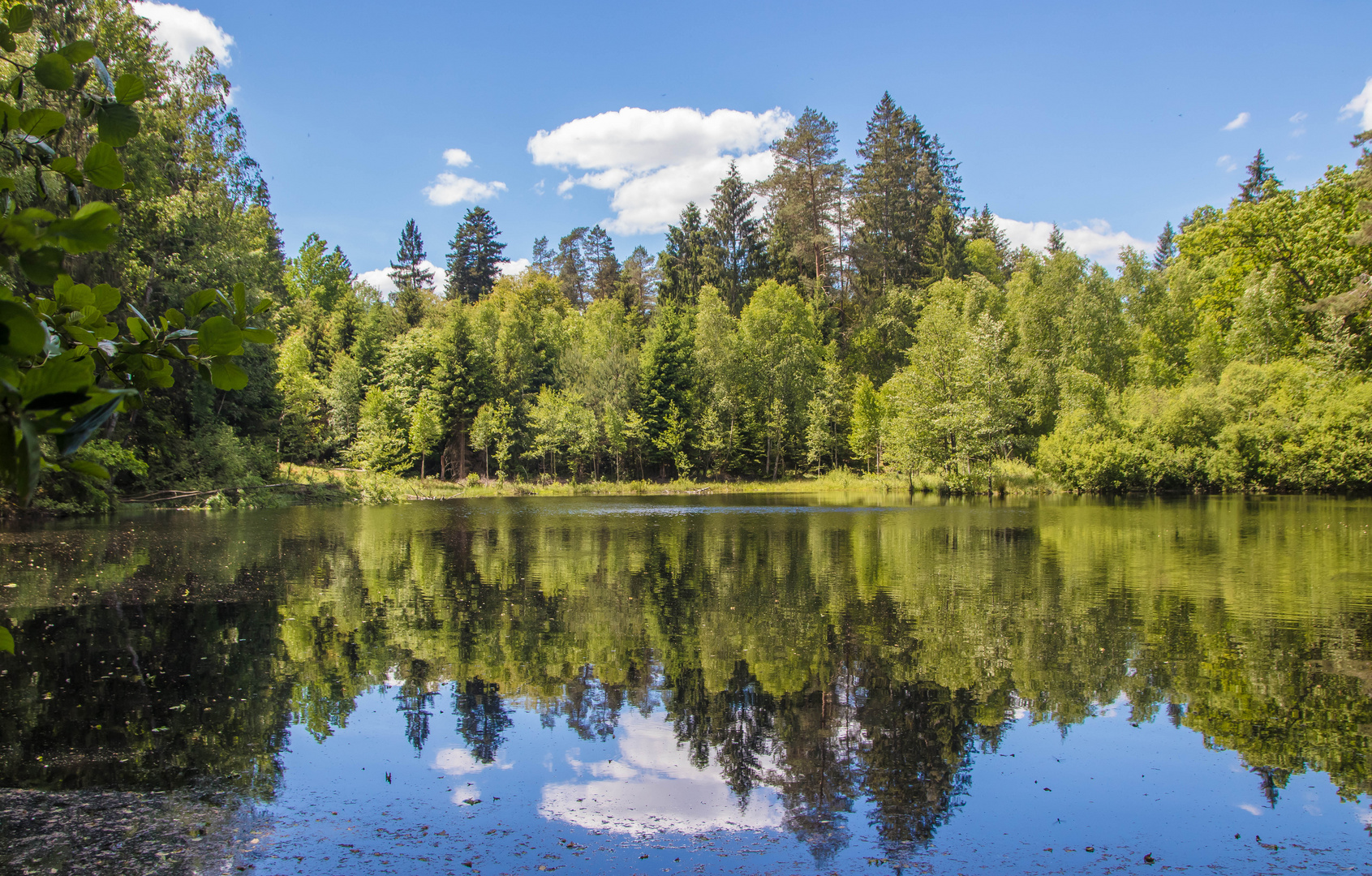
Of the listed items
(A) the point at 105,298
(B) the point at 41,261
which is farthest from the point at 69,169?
(B) the point at 41,261

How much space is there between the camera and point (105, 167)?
1.76m

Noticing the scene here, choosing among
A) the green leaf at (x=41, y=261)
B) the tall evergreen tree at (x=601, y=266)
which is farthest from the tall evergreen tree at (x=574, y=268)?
the green leaf at (x=41, y=261)

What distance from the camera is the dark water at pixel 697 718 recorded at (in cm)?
475

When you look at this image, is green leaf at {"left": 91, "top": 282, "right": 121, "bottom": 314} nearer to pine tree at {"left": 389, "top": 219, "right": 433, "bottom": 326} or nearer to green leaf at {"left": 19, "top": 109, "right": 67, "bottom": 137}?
green leaf at {"left": 19, "top": 109, "right": 67, "bottom": 137}

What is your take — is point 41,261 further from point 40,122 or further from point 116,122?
point 40,122

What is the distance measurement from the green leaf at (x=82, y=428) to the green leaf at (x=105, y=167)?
0.54 metres

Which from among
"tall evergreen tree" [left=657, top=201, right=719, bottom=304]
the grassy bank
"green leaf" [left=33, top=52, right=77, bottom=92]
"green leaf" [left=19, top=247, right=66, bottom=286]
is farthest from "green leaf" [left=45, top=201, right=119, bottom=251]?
"tall evergreen tree" [left=657, top=201, right=719, bottom=304]

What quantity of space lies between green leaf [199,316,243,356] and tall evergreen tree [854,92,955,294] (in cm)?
6707

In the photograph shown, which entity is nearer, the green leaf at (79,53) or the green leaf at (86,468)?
the green leaf at (86,468)

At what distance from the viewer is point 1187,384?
43.2 metres

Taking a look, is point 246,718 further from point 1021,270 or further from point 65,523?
point 1021,270

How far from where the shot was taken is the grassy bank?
31.6 metres

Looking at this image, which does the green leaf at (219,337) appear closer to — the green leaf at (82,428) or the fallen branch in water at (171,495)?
the green leaf at (82,428)

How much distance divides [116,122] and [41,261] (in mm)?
726
